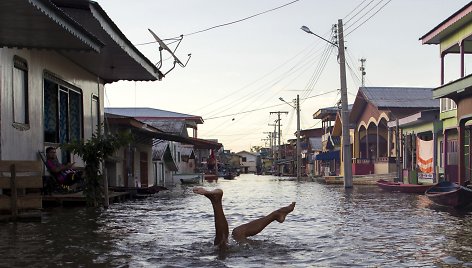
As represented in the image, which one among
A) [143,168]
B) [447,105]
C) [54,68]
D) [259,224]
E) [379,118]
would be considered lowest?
[259,224]

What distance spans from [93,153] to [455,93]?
1485cm

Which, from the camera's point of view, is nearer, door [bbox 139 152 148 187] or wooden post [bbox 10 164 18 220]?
wooden post [bbox 10 164 18 220]

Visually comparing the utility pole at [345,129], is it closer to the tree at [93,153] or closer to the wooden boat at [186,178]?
the wooden boat at [186,178]

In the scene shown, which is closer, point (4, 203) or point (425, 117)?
point (4, 203)

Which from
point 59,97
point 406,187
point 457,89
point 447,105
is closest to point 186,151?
point 447,105

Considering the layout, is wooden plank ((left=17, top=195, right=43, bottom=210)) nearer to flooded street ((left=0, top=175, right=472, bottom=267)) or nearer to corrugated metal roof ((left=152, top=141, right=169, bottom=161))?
flooded street ((left=0, top=175, right=472, bottom=267))

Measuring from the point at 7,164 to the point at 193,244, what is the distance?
382cm

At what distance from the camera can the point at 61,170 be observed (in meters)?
12.8

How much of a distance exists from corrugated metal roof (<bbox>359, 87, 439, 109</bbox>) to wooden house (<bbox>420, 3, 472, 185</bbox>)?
12.5 metres

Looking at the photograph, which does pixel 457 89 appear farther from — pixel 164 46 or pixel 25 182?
pixel 25 182

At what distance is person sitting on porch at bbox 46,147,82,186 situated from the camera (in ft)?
41.5

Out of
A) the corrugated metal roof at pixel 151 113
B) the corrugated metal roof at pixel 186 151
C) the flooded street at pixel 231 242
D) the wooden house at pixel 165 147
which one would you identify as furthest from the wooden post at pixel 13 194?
the corrugated metal roof at pixel 186 151

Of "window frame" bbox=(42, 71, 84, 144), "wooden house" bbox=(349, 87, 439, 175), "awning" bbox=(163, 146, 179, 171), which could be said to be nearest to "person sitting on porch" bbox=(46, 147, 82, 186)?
"window frame" bbox=(42, 71, 84, 144)

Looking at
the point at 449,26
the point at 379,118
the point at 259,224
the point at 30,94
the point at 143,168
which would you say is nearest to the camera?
the point at 259,224
